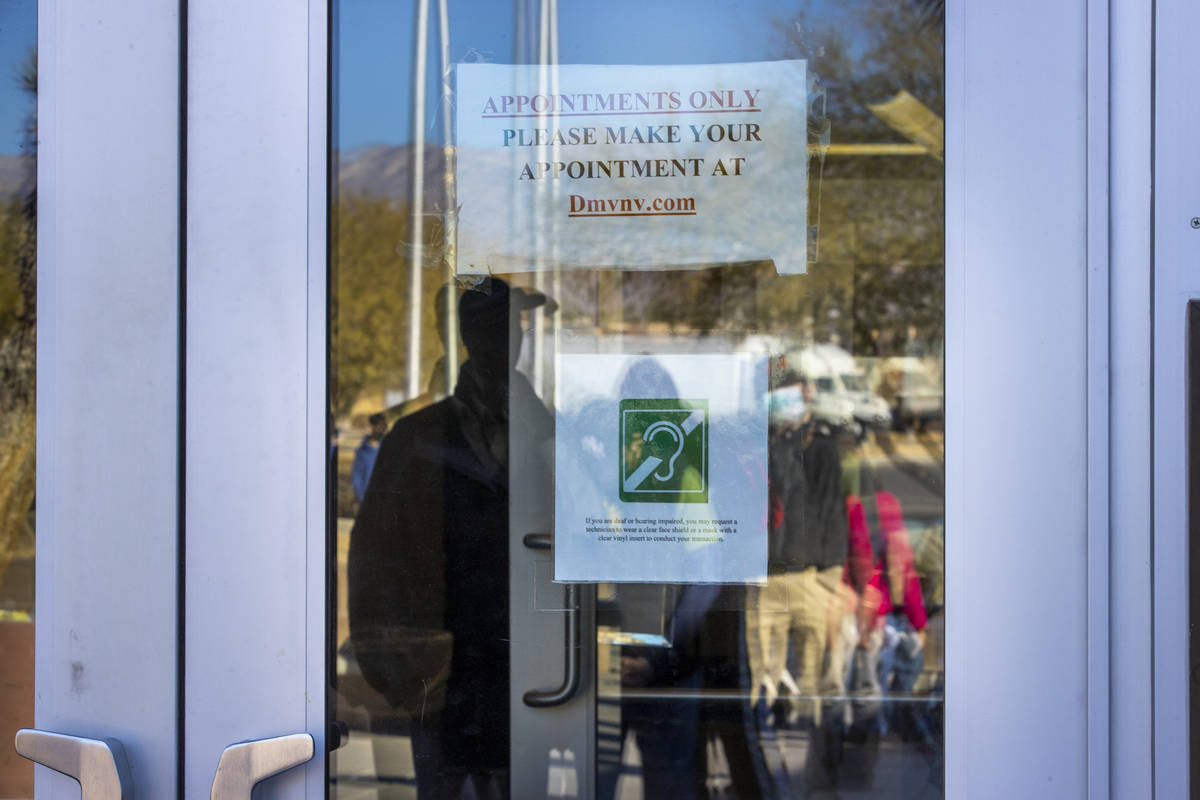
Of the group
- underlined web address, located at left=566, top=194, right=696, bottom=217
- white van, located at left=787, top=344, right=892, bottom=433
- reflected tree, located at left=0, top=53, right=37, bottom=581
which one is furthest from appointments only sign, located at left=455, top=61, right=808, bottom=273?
reflected tree, located at left=0, top=53, right=37, bottom=581

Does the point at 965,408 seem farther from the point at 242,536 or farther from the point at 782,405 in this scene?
the point at 242,536

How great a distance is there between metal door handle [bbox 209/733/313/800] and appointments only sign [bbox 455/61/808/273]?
1.84ft

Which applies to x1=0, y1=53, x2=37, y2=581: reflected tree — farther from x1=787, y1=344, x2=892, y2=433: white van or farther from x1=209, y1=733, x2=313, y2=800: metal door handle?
x1=787, y1=344, x2=892, y2=433: white van

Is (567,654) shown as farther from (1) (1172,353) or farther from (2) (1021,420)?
(1) (1172,353)

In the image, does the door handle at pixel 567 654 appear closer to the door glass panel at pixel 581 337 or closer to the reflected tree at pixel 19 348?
the door glass panel at pixel 581 337

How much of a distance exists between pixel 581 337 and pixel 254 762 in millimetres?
589

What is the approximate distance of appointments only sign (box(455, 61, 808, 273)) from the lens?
2.95 feet

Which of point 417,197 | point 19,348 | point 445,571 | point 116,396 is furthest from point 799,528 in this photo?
point 19,348

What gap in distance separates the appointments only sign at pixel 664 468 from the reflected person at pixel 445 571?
9 centimetres

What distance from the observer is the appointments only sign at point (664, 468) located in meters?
0.89

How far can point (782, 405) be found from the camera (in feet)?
2.97

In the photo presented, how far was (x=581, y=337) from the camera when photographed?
92 cm

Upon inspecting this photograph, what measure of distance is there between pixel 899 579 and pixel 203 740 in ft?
3.58

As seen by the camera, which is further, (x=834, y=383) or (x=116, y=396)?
(x=834, y=383)
